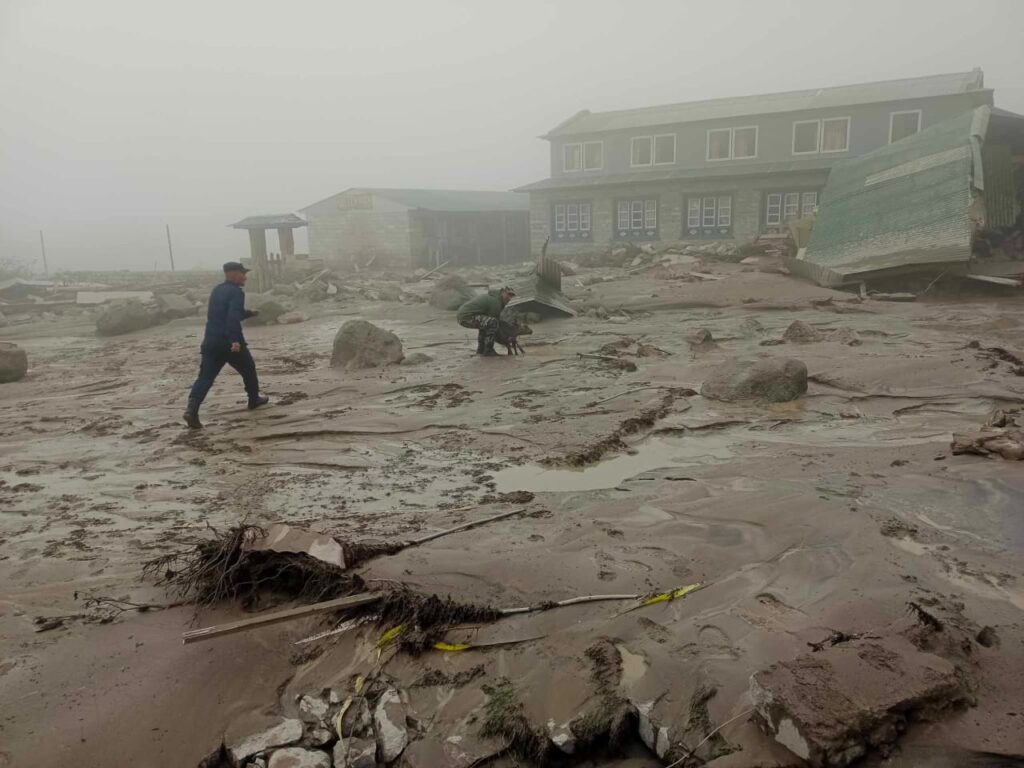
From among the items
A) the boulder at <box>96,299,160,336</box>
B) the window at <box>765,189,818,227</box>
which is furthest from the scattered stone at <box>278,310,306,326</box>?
the window at <box>765,189,818,227</box>

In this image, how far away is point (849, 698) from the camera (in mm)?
2580

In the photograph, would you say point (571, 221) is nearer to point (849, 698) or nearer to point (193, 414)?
point (193, 414)

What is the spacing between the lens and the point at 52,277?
31.7 metres

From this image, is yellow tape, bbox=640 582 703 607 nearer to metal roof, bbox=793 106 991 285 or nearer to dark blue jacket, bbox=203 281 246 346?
dark blue jacket, bbox=203 281 246 346

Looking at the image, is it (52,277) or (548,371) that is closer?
(548,371)

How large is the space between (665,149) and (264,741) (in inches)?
1237

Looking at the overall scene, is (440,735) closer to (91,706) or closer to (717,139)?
(91,706)

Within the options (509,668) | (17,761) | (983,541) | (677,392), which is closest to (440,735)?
(509,668)

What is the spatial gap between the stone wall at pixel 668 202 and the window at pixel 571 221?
220 millimetres

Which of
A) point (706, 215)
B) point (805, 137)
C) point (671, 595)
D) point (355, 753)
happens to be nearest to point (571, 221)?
point (706, 215)

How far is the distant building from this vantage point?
32438 millimetres

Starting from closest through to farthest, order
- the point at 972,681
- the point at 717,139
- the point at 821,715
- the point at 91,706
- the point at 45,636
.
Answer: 1. the point at 821,715
2. the point at 972,681
3. the point at 91,706
4. the point at 45,636
5. the point at 717,139

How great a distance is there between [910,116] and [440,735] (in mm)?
30461

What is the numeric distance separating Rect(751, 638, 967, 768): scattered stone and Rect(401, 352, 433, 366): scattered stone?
8565mm
